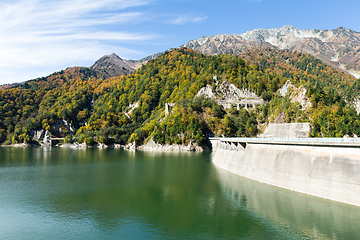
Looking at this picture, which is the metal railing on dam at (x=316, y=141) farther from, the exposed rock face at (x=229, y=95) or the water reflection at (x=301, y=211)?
the exposed rock face at (x=229, y=95)

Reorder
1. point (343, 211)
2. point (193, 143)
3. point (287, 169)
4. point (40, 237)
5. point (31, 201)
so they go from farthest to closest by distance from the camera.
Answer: point (193, 143), point (287, 169), point (31, 201), point (343, 211), point (40, 237)

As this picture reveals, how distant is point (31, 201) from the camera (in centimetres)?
4100

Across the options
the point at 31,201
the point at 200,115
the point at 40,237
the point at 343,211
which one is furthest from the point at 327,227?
the point at 200,115

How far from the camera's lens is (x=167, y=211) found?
36312 mm

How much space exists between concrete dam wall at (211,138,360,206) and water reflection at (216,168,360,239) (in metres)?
1.52

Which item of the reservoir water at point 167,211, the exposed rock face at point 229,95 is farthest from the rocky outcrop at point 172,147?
the reservoir water at point 167,211

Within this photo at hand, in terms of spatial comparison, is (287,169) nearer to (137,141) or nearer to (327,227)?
(327,227)

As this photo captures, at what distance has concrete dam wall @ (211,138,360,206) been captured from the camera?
35.2 meters

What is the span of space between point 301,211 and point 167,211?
18710 millimetres

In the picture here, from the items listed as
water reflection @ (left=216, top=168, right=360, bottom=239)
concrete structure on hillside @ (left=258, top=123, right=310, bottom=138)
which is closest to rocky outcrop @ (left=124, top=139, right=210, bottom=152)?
concrete structure on hillside @ (left=258, top=123, right=310, bottom=138)

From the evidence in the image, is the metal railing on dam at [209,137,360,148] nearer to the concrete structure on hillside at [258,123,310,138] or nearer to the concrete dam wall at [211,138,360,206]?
the concrete dam wall at [211,138,360,206]

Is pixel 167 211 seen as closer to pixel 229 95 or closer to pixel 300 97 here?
pixel 300 97

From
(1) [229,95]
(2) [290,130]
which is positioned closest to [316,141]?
(2) [290,130]

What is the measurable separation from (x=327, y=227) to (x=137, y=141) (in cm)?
13219
